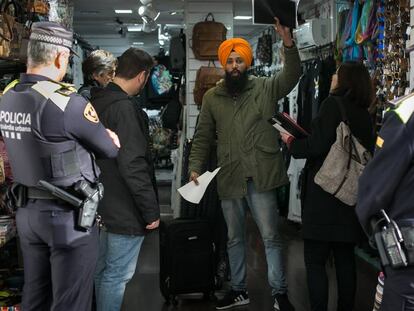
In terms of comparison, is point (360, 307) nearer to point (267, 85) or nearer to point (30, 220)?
point (267, 85)

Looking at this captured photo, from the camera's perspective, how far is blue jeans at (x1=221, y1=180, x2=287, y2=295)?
3.49 metres

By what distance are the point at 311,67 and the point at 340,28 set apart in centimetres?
62

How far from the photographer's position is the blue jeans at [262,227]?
3490 mm

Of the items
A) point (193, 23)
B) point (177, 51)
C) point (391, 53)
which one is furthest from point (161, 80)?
point (391, 53)

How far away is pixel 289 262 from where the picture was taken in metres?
4.99

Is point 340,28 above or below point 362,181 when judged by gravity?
above

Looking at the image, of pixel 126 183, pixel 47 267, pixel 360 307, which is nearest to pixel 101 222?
pixel 126 183

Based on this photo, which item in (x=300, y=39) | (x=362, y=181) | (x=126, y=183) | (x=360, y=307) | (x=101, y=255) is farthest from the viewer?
(x=300, y=39)

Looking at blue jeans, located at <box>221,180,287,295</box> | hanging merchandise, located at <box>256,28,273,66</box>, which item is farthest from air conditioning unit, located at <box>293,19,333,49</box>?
blue jeans, located at <box>221,180,287,295</box>

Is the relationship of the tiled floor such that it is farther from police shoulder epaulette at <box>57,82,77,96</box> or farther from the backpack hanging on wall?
the backpack hanging on wall

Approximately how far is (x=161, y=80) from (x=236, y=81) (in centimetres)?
355

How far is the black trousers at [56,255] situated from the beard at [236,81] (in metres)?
1.54

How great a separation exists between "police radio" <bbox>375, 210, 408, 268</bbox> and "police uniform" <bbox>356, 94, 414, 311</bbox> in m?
0.02

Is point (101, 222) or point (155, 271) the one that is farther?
point (155, 271)
